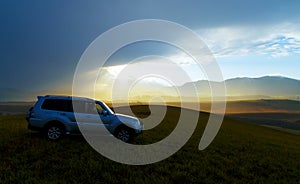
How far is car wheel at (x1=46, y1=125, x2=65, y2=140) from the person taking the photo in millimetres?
12648

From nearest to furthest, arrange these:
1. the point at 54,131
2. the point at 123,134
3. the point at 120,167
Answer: the point at 120,167, the point at 54,131, the point at 123,134

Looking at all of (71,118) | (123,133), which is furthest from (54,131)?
(123,133)

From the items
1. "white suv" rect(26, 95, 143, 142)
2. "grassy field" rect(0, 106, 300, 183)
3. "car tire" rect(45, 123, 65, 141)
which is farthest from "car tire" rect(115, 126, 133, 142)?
"car tire" rect(45, 123, 65, 141)

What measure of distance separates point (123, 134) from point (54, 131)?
12.3 ft

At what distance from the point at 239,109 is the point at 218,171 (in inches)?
6730

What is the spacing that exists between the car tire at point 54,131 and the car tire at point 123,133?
9.76ft

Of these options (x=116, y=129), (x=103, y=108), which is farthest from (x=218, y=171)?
(x=103, y=108)

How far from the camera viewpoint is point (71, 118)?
12773mm

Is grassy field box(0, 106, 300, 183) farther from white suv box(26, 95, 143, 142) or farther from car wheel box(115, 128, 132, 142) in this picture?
car wheel box(115, 128, 132, 142)

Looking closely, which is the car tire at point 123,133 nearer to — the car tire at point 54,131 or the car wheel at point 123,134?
the car wheel at point 123,134

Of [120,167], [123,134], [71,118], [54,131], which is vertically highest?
→ [71,118]

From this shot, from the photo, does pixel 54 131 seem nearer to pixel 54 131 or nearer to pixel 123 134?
pixel 54 131

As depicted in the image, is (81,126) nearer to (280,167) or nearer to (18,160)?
(18,160)

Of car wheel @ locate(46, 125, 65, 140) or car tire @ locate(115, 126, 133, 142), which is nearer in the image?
car wheel @ locate(46, 125, 65, 140)
